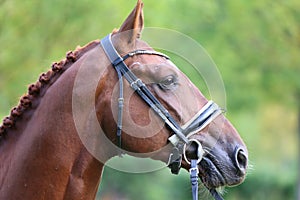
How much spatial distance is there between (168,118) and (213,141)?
1.14ft

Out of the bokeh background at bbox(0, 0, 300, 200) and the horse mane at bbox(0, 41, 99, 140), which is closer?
the horse mane at bbox(0, 41, 99, 140)

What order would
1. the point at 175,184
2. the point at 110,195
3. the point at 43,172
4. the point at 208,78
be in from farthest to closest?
1. the point at 175,184
2. the point at 110,195
3. the point at 208,78
4. the point at 43,172

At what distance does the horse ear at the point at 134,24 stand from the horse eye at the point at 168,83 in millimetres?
344

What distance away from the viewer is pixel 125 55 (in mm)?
4363

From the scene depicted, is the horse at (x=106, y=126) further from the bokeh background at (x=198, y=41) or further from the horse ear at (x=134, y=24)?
the bokeh background at (x=198, y=41)

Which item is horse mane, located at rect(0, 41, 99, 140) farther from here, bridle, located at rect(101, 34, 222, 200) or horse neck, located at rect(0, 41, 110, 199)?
bridle, located at rect(101, 34, 222, 200)

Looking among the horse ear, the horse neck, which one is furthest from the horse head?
the horse neck

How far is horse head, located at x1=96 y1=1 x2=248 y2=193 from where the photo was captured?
4.30 meters

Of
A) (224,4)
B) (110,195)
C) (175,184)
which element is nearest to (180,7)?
(224,4)

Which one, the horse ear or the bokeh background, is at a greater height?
the bokeh background

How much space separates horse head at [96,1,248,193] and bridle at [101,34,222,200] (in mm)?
13

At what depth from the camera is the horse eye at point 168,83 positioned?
14.3ft

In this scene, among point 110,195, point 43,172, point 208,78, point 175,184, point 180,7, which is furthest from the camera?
point 175,184

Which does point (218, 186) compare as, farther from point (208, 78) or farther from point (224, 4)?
point (224, 4)
